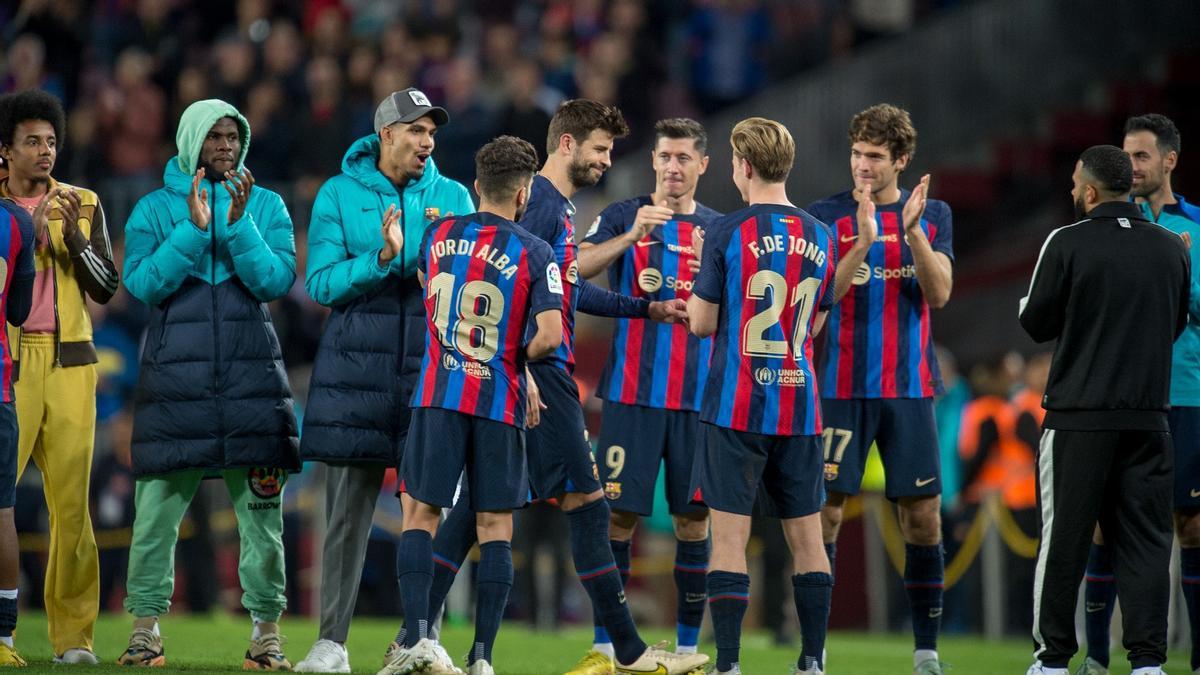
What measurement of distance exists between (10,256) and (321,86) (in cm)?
935

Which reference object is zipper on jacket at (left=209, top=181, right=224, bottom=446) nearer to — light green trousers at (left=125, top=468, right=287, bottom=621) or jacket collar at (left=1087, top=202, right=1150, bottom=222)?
light green trousers at (left=125, top=468, right=287, bottom=621)

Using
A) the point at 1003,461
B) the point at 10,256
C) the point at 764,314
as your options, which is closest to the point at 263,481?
the point at 10,256

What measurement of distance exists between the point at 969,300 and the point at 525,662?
10340mm

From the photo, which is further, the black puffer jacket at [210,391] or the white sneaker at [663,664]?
the black puffer jacket at [210,391]

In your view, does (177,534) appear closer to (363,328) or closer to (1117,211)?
(363,328)

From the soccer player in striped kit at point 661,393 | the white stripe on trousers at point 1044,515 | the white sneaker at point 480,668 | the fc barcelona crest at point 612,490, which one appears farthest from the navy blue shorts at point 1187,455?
the white sneaker at point 480,668

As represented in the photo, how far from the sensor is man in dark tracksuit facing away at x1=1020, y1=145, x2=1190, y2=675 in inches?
285

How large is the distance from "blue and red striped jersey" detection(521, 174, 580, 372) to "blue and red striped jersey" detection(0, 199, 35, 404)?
2.33 meters

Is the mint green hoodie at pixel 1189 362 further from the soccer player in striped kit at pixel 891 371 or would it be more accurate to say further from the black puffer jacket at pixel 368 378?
the black puffer jacket at pixel 368 378

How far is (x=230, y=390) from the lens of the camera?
26.0ft

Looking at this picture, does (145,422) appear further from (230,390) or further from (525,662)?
(525,662)

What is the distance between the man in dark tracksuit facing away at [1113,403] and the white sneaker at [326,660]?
10.6ft

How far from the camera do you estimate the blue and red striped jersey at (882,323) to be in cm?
811

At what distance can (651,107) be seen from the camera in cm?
1803
